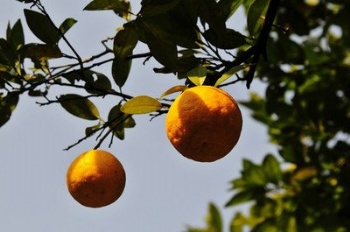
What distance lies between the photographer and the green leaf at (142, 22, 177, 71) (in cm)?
149

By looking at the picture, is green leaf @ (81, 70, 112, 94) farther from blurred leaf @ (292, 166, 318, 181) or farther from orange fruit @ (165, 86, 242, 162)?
blurred leaf @ (292, 166, 318, 181)

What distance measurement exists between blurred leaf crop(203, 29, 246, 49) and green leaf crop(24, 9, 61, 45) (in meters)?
0.47

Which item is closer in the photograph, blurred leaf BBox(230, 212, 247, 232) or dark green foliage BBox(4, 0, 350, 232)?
dark green foliage BBox(4, 0, 350, 232)

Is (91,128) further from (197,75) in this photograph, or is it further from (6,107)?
(197,75)

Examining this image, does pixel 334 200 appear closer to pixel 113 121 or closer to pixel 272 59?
pixel 272 59

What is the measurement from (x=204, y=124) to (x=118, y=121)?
0.66 metres

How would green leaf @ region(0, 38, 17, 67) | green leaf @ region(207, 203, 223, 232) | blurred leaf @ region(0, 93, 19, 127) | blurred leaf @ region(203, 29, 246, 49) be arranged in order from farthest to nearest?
1. green leaf @ region(207, 203, 223, 232)
2. blurred leaf @ region(0, 93, 19, 127)
3. green leaf @ region(0, 38, 17, 67)
4. blurred leaf @ region(203, 29, 246, 49)

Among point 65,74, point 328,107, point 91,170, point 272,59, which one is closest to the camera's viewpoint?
point 91,170

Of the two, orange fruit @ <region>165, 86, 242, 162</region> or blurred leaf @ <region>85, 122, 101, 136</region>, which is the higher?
orange fruit @ <region>165, 86, 242, 162</region>

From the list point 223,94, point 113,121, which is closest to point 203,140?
point 223,94

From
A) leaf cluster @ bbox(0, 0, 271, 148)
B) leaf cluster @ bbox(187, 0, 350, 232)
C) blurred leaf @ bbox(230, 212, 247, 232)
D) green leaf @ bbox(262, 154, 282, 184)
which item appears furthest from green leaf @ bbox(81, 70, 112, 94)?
blurred leaf @ bbox(230, 212, 247, 232)

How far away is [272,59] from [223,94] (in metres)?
1.79

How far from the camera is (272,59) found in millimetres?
3148

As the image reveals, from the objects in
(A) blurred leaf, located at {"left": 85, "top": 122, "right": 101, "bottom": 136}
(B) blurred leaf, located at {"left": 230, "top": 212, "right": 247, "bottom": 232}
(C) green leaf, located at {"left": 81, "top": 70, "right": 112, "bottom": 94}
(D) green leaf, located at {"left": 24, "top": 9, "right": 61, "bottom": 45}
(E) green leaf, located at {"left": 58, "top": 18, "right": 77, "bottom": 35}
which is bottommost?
(B) blurred leaf, located at {"left": 230, "top": 212, "right": 247, "bottom": 232}
